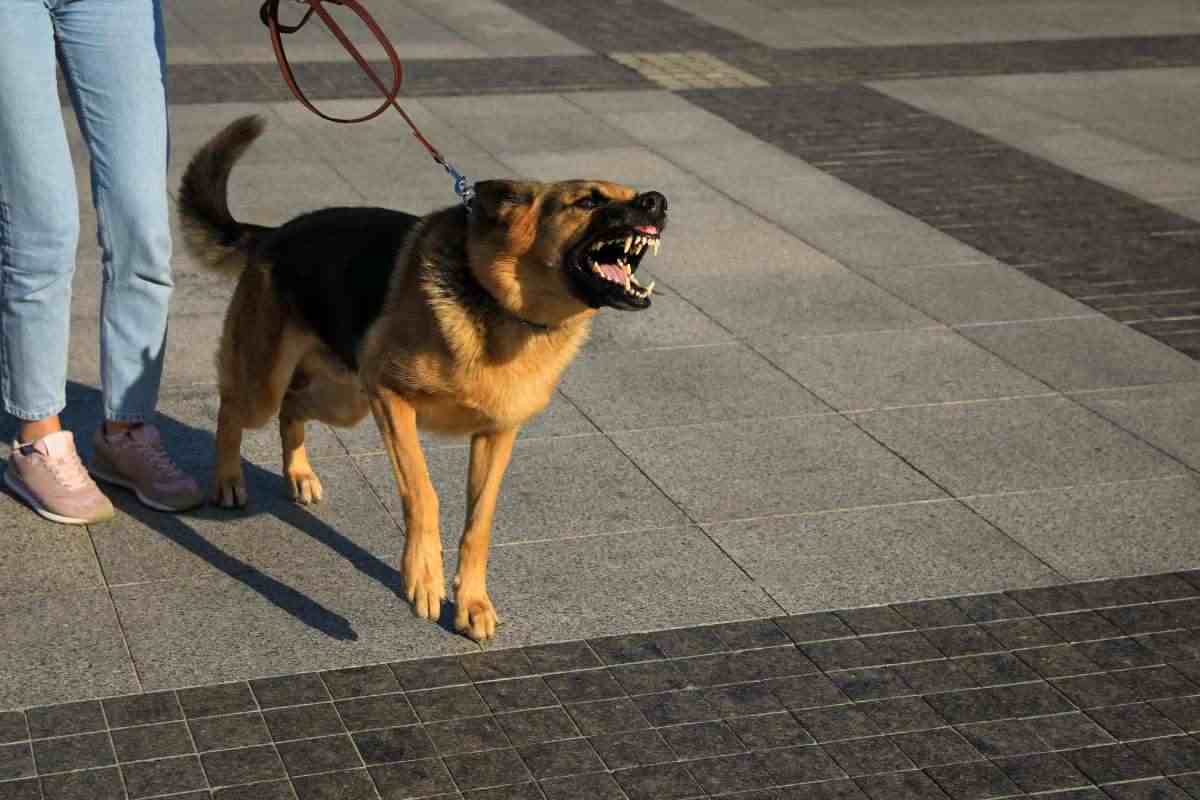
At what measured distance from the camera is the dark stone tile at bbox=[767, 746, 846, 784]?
416 cm

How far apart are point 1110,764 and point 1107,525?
1.55 metres

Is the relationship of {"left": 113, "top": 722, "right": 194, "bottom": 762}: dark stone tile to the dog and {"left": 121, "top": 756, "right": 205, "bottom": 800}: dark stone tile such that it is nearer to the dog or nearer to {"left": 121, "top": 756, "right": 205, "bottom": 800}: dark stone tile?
{"left": 121, "top": 756, "right": 205, "bottom": 800}: dark stone tile

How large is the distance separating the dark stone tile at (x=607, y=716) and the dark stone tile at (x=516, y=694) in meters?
0.09

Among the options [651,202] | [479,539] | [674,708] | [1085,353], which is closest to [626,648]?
[674,708]

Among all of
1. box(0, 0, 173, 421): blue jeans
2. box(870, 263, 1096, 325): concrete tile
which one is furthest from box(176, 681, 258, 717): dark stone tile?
box(870, 263, 1096, 325): concrete tile

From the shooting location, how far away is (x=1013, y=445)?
6336 mm

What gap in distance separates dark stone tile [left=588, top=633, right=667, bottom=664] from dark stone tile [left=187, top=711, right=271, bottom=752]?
949 mm

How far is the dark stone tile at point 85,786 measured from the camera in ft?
12.9

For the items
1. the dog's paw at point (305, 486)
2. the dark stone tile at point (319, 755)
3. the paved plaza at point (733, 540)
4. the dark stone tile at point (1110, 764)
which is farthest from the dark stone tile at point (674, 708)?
the dog's paw at point (305, 486)

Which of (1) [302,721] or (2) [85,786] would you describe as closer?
(2) [85,786]

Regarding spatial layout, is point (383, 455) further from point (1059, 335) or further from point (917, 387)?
point (1059, 335)

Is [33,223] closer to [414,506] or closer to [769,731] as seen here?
[414,506]

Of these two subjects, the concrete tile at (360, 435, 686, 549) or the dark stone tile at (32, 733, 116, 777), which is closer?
the dark stone tile at (32, 733, 116, 777)

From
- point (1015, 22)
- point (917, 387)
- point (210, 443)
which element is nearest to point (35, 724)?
point (210, 443)
